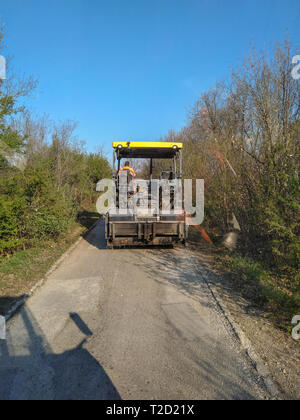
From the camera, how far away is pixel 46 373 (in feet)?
9.14

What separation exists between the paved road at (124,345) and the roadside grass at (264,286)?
0.70m

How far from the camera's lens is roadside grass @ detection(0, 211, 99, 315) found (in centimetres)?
495

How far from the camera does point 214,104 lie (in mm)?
18312

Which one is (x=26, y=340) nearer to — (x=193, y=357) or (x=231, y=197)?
(x=193, y=357)

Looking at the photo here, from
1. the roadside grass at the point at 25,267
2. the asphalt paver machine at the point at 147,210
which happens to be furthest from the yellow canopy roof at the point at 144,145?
the roadside grass at the point at 25,267

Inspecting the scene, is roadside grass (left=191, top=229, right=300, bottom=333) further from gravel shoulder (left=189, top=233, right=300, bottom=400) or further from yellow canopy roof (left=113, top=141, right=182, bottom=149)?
yellow canopy roof (left=113, top=141, right=182, bottom=149)

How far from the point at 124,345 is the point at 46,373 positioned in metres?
0.90

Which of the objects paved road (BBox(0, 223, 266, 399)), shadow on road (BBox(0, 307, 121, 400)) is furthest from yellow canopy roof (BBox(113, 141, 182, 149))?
shadow on road (BBox(0, 307, 121, 400))

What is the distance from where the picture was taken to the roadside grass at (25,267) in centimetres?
495

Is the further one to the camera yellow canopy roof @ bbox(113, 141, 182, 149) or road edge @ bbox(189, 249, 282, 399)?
yellow canopy roof @ bbox(113, 141, 182, 149)

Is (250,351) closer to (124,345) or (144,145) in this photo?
(124,345)

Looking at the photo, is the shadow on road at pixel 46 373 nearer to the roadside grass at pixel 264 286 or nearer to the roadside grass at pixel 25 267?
the roadside grass at pixel 25 267

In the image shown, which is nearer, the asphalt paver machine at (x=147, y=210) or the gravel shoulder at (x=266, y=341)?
the gravel shoulder at (x=266, y=341)

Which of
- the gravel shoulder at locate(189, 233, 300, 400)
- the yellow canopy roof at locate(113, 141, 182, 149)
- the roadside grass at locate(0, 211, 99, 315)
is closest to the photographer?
the gravel shoulder at locate(189, 233, 300, 400)
